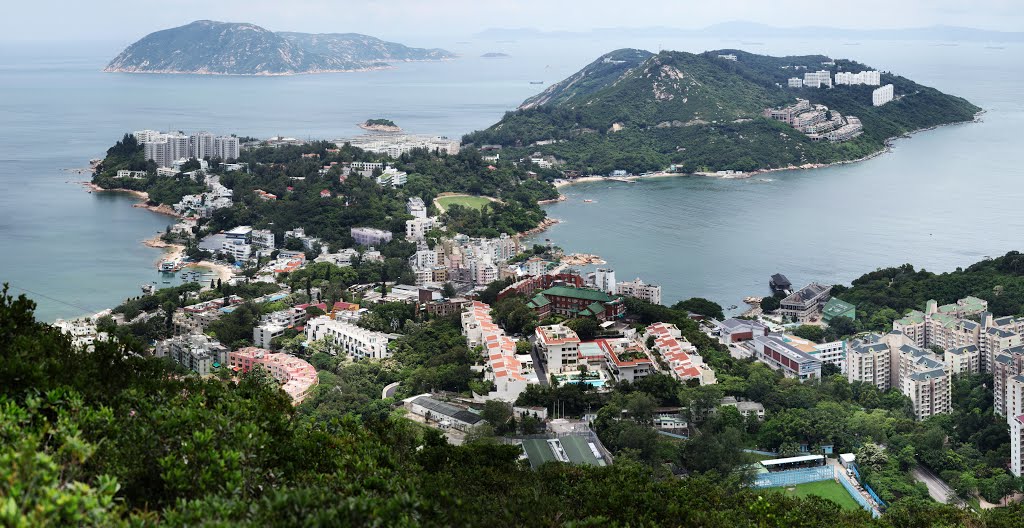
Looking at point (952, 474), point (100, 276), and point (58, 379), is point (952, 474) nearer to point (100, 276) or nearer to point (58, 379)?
point (58, 379)

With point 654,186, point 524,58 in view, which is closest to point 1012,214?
point 654,186

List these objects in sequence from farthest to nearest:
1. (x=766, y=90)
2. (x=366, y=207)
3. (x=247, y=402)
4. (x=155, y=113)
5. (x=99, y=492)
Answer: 1. (x=155, y=113)
2. (x=766, y=90)
3. (x=366, y=207)
4. (x=247, y=402)
5. (x=99, y=492)

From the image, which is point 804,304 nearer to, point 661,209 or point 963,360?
point 963,360

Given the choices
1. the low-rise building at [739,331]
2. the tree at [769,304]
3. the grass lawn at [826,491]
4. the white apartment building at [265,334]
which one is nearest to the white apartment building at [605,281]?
the tree at [769,304]

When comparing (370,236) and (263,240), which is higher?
(370,236)

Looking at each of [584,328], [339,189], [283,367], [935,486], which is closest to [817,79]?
[339,189]

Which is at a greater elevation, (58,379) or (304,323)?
(58,379)

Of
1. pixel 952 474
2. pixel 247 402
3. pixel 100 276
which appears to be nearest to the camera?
pixel 247 402

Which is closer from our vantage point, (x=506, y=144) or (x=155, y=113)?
(x=506, y=144)
